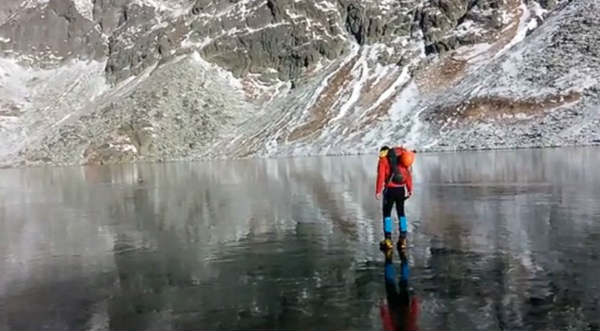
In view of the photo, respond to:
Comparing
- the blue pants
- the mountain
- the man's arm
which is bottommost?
the blue pants

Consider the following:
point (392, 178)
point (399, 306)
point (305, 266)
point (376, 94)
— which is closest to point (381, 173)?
point (392, 178)

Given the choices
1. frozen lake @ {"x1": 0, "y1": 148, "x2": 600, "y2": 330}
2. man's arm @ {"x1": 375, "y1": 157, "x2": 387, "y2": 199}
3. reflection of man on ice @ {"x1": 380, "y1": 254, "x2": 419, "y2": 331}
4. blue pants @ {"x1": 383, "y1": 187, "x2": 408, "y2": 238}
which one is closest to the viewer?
reflection of man on ice @ {"x1": 380, "y1": 254, "x2": 419, "y2": 331}

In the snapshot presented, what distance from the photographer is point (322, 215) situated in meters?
26.0

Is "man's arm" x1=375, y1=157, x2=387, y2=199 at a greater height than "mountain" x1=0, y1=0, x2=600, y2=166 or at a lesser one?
lesser

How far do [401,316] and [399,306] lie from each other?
1.96 feet

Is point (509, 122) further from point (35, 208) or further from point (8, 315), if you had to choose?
point (8, 315)

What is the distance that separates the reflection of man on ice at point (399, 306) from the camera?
10594 mm

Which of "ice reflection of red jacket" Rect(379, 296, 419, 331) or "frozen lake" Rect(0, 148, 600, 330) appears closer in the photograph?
"ice reflection of red jacket" Rect(379, 296, 419, 331)

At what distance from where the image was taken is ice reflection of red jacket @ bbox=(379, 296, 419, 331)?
10461 mm

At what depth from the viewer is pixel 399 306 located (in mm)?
11664

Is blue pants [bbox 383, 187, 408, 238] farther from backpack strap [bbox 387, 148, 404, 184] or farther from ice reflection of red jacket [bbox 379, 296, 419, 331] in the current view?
ice reflection of red jacket [bbox 379, 296, 419, 331]

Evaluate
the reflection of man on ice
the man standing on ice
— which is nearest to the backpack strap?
the man standing on ice

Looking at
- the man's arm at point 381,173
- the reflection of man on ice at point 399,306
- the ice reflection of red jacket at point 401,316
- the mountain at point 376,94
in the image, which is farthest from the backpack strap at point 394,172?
the mountain at point 376,94

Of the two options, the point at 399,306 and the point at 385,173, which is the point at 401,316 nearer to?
the point at 399,306
